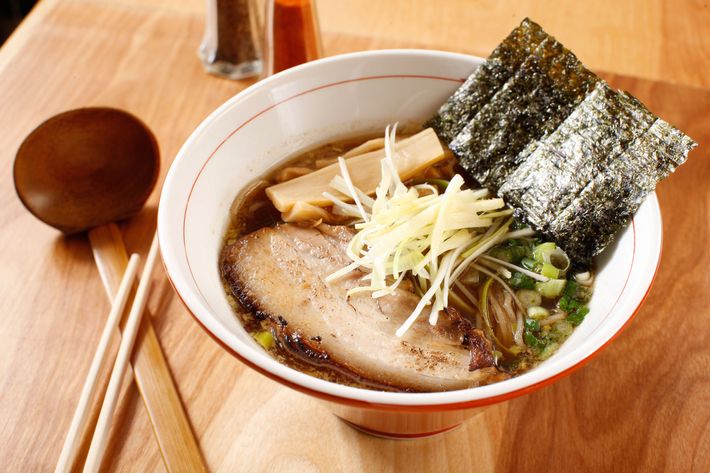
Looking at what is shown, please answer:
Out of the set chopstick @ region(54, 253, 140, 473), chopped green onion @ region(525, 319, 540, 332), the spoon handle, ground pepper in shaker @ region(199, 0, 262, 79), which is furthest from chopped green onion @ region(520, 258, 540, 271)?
ground pepper in shaker @ region(199, 0, 262, 79)

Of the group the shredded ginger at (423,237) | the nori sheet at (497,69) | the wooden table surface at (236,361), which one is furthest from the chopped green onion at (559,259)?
the nori sheet at (497,69)

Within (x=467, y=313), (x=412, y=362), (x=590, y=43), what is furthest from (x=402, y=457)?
(x=590, y=43)

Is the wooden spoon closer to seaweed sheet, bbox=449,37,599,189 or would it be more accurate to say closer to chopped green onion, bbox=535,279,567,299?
seaweed sheet, bbox=449,37,599,189

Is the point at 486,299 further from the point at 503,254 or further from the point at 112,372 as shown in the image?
the point at 112,372

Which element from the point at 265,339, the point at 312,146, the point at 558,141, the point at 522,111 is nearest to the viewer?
the point at 265,339

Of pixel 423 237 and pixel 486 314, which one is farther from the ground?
pixel 423 237

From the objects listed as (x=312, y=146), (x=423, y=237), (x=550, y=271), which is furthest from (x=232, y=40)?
(x=550, y=271)

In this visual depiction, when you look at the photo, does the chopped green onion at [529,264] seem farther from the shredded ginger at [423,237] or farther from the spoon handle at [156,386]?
the spoon handle at [156,386]
